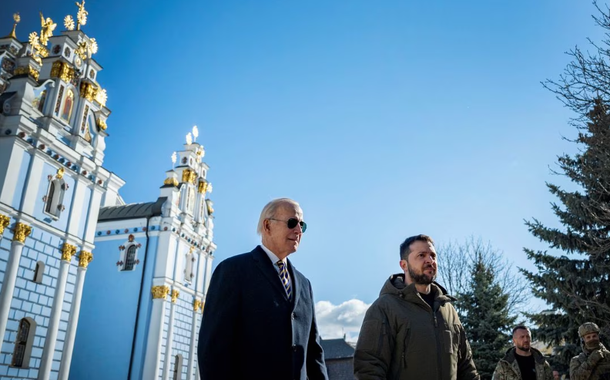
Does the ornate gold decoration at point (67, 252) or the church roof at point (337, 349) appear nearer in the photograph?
the ornate gold decoration at point (67, 252)

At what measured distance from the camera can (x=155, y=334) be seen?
878 inches

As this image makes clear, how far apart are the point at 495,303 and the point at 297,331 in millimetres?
18949

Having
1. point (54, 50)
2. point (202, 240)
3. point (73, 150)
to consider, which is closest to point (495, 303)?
point (202, 240)

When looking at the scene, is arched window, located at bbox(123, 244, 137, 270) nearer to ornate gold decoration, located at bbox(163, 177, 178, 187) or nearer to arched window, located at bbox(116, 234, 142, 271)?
arched window, located at bbox(116, 234, 142, 271)

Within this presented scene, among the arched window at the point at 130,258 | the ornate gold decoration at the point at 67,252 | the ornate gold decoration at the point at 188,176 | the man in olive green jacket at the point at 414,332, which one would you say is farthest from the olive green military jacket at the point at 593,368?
the ornate gold decoration at the point at 188,176

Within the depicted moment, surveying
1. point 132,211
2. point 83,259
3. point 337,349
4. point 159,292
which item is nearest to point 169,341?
point 159,292

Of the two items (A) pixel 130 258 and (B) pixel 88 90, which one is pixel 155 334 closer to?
(A) pixel 130 258

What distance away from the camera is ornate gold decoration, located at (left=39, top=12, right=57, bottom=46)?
18.9 metres

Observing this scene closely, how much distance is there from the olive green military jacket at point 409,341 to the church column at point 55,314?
14.8 m

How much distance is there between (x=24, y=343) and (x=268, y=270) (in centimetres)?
1480

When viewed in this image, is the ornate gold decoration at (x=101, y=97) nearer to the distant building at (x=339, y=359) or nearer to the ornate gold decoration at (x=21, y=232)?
the ornate gold decoration at (x=21, y=232)

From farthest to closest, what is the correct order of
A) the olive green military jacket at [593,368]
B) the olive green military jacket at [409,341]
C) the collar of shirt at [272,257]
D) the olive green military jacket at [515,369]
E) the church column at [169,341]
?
the church column at [169,341] < the olive green military jacket at [515,369] < the olive green military jacket at [593,368] < the olive green military jacket at [409,341] < the collar of shirt at [272,257]

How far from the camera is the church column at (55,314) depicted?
15.0 metres

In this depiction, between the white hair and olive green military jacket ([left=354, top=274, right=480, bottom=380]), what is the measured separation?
4.32ft
